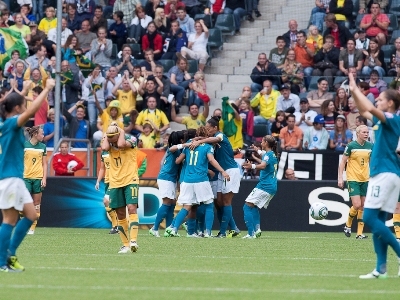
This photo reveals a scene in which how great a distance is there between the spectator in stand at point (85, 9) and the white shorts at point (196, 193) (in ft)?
36.8

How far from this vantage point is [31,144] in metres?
21.3

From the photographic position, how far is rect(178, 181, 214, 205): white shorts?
19922mm

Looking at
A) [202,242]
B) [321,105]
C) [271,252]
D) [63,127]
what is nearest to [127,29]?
[63,127]

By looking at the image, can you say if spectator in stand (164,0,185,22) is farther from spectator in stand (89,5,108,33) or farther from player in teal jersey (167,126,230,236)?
player in teal jersey (167,126,230,236)

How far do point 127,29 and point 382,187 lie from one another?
62.5 feet

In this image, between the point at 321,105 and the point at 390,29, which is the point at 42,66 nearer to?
the point at 321,105

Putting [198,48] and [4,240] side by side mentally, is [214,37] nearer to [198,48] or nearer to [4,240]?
[198,48]

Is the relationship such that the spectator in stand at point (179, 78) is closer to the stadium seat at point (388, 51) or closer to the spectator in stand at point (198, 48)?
the spectator in stand at point (198, 48)

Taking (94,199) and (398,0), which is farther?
(398,0)

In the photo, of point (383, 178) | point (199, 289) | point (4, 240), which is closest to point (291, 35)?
point (383, 178)

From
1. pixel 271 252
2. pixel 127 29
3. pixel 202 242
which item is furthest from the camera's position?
pixel 127 29

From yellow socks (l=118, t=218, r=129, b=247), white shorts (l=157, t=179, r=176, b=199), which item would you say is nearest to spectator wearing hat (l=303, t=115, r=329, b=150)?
white shorts (l=157, t=179, r=176, b=199)

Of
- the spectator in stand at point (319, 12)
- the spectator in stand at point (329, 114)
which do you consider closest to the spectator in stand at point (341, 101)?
the spectator in stand at point (329, 114)

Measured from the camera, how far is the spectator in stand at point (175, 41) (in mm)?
28703
